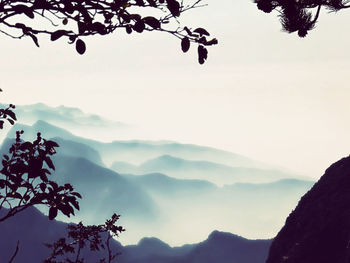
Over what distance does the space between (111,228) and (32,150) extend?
8.06 meters

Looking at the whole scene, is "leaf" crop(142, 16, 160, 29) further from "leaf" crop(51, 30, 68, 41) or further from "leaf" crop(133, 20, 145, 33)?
"leaf" crop(51, 30, 68, 41)

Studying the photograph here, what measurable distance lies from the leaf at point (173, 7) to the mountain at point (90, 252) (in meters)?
164

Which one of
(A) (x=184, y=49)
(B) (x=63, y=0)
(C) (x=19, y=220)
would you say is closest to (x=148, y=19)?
(A) (x=184, y=49)

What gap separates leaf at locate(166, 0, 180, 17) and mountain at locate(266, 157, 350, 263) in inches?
1276

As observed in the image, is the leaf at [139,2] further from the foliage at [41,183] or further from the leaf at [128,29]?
the foliage at [41,183]

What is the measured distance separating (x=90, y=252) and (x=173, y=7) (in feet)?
600

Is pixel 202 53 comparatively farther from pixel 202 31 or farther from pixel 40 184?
pixel 40 184

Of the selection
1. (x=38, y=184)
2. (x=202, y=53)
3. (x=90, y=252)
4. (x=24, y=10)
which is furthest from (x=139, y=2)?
(x=90, y=252)

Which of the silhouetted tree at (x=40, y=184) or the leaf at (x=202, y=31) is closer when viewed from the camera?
the leaf at (x=202, y=31)

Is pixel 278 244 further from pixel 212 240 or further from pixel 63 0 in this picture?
pixel 212 240

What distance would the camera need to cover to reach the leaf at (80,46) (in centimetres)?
375

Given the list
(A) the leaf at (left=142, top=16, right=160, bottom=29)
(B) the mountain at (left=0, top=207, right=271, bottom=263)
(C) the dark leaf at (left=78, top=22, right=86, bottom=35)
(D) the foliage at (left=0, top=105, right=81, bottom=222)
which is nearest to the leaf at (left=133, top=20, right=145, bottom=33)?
(A) the leaf at (left=142, top=16, right=160, bottom=29)

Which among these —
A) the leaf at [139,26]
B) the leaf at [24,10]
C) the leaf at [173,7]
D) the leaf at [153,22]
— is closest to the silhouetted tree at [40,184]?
the leaf at [24,10]

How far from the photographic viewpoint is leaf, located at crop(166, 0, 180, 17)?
12.2ft
